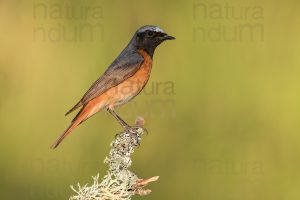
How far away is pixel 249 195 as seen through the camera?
5891 mm

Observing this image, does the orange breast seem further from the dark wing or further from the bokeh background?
the bokeh background

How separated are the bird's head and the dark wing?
0.44 ft

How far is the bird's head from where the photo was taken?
228 inches

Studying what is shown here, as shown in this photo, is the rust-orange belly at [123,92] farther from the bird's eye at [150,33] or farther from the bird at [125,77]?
the bird's eye at [150,33]

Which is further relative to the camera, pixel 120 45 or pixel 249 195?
pixel 120 45

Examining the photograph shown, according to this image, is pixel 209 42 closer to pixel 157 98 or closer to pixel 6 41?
pixel 157 98

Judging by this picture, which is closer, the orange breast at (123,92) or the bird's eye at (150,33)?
the orange breast at (123,92)

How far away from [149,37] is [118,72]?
1.62 ft

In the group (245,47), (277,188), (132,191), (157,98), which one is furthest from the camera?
(245,47)

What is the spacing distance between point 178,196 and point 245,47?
6.02 ft

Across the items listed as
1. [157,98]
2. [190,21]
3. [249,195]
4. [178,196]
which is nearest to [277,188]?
[249,195]

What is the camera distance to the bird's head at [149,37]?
5.80m

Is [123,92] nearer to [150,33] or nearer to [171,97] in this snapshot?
[150,33]

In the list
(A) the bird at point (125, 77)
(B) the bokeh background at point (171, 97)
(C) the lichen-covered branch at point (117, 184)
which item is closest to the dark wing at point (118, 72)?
(A) the bird at point (125, 77)
